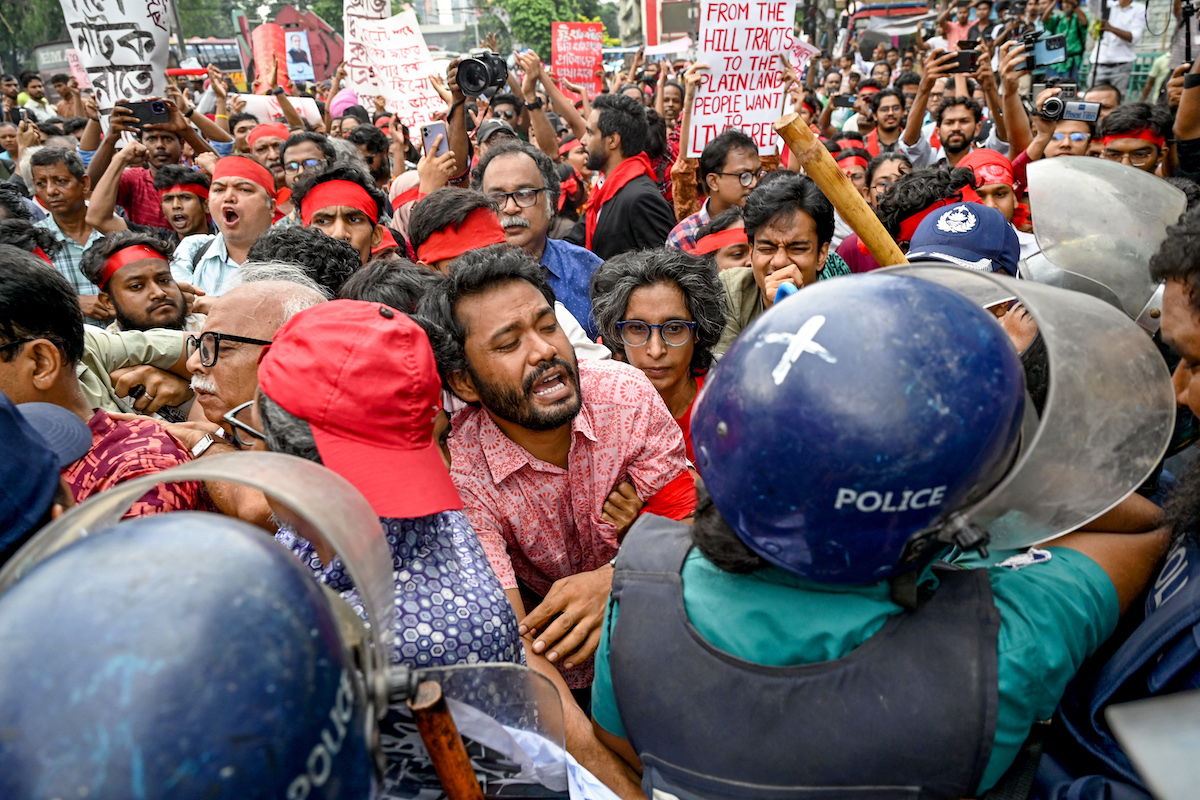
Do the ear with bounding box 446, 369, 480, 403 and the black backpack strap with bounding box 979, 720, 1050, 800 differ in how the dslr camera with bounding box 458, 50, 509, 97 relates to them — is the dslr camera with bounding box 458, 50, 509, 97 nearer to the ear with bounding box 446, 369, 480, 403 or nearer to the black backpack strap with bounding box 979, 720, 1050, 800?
the ear with bounding box 446, 369, 480, 403

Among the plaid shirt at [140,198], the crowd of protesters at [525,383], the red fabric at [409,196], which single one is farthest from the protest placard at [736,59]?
the plaid shirt at [140,198]

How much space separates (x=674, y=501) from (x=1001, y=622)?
1.18 m

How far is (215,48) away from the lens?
29328 millimetres

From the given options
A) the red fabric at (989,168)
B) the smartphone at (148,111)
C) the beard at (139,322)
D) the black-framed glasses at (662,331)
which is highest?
the smartphone at (148,111)

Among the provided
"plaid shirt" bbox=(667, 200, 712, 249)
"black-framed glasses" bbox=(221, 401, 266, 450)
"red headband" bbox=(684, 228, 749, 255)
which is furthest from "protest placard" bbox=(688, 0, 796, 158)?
"black-framed glasses" bbox=(221, 401, 266, 450)

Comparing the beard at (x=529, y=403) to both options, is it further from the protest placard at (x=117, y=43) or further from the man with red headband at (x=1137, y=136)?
the protest placard at (x=117, y=43)

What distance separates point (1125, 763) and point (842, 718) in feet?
1.82

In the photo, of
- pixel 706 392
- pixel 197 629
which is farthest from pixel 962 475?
pixel 197 629

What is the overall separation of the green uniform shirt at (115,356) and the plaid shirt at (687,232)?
9.04 feet

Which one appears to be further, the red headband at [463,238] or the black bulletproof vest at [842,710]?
the red headband at [463,238]

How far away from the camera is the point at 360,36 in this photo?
837 cm

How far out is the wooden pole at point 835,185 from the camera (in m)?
2.06

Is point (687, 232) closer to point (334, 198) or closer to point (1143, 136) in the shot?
point (334, 198)

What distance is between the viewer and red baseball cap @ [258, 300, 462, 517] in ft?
4.97
